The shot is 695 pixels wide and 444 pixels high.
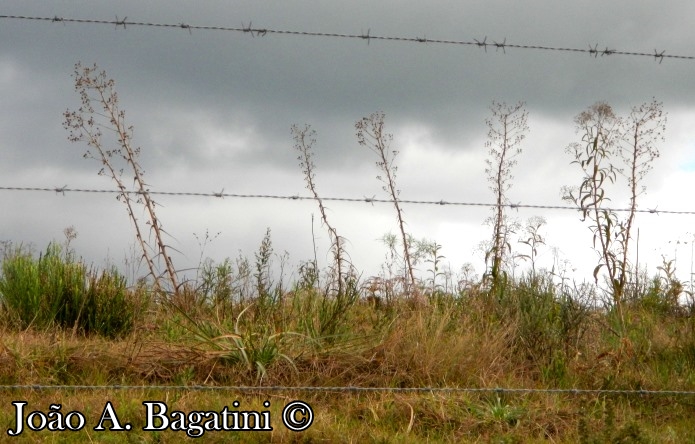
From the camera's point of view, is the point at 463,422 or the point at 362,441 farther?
the point at 463,422

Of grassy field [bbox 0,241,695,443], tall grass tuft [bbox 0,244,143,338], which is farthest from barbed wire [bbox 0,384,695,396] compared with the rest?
tall grass tuft [bbox 0,244,143,338]

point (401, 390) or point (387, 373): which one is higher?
point (387, 373)

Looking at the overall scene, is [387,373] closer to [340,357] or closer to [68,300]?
[340,357]

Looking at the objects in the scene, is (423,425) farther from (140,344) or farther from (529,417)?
(140,344)

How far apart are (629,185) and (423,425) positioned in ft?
14.3

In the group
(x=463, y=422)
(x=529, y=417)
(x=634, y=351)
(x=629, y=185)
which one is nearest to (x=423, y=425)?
(x=463, y=422)

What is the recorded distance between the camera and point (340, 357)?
5.98 meters

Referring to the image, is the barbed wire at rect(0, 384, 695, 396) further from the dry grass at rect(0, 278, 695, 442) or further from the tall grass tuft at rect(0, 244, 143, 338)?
the tall grass tuft at rect(0, 244, 143, 338)

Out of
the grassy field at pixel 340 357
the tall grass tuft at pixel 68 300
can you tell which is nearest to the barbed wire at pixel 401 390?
the grassy field at pixel 340 357

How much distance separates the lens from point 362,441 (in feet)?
16.1

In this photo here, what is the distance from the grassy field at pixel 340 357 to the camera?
204 inches

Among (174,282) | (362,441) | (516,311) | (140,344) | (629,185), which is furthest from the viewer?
(629,185)

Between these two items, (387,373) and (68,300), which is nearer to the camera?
(387,373)

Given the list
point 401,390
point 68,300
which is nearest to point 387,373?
point 401,390
